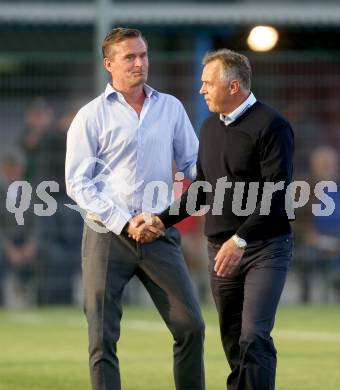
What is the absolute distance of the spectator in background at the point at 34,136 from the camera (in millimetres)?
19688

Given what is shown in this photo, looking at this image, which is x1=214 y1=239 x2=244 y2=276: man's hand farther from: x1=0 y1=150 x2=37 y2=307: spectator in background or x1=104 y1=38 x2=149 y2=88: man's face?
x1=0 y1=150 x2=37 y2=307: spectator in background

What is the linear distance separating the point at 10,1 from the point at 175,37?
2.42 m

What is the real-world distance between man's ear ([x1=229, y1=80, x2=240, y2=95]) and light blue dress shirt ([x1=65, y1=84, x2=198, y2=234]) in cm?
51

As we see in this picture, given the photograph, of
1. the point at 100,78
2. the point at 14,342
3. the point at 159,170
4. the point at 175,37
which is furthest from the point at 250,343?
the point at 175,37

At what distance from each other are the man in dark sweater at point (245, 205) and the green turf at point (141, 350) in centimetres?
242

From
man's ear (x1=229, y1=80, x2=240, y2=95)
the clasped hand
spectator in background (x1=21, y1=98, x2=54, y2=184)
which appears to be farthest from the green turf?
man's ear (x1=229, y1=80, x2=240, y2=95)

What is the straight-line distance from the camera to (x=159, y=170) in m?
9.28

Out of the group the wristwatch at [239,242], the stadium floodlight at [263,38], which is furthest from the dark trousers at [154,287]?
the stadium floodlight at [263,38]

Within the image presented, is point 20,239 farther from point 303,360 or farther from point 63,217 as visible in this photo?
point 303,360

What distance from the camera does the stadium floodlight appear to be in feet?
68.3

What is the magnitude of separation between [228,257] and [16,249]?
11.3 meters

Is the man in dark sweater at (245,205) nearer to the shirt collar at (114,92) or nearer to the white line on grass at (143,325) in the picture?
A: the shirt collar at (114,92)

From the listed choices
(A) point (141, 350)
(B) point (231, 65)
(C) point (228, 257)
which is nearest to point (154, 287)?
(C) point (228, 257)

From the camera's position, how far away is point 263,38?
830 inches
